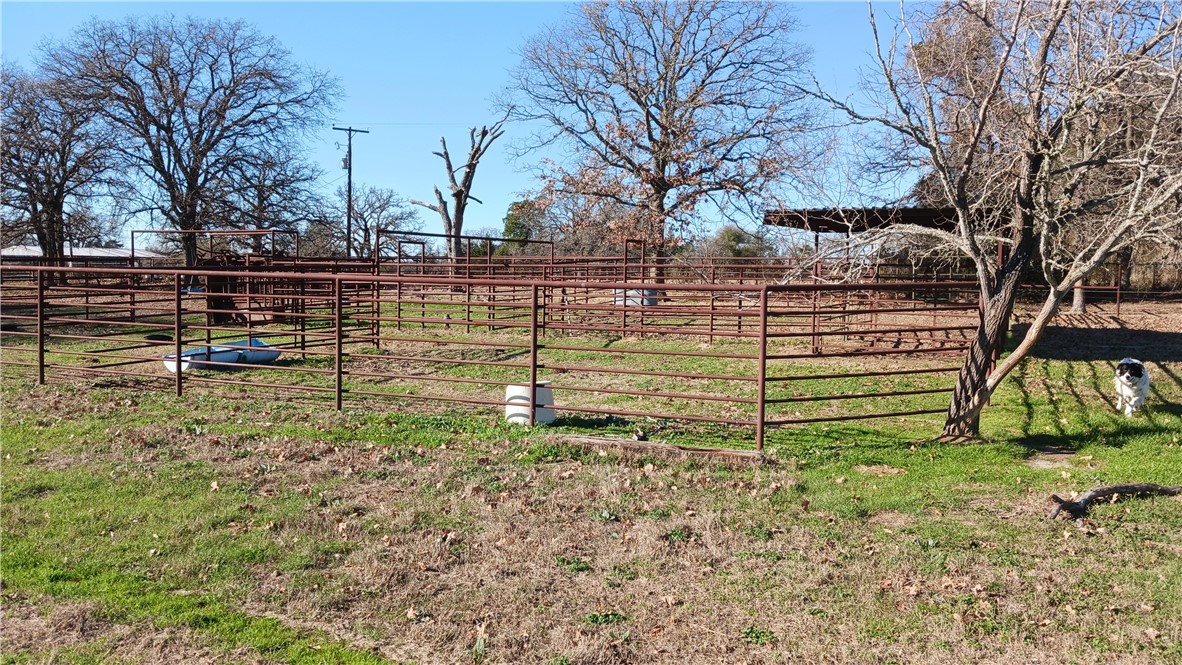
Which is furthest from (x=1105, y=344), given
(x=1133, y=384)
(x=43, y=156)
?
(x=43, y=156)

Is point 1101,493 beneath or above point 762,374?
beneath

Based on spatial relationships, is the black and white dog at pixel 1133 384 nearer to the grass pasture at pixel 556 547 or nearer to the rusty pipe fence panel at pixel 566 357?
the grass pasture at pixel 556 547

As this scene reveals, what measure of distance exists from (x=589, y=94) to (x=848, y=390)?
2043 centimetres

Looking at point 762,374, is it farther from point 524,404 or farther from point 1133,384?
point 1133,384

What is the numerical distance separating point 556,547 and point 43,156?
3083 cm

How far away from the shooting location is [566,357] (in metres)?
13.9

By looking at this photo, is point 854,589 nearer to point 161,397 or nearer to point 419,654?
point 419,654

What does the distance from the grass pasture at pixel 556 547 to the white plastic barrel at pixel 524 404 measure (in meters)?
0.25

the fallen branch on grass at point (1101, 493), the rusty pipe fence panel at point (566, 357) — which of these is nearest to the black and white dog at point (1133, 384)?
the rusty pipe fence panel at point (566, 357)

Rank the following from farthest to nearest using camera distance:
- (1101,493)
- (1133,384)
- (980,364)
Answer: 1. (1133,384)
2. (980,364)
3. (1101,493)

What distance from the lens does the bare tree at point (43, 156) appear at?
2809 cm

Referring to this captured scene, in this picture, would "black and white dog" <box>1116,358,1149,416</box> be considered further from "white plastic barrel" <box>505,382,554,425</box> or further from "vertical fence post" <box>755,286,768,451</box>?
"white plastic barrel" <box>505,382,554,425</box>

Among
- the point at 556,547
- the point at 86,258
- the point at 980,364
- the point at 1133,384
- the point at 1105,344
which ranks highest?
the point at 86,258

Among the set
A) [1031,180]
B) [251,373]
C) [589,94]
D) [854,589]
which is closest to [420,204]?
[589,94]
